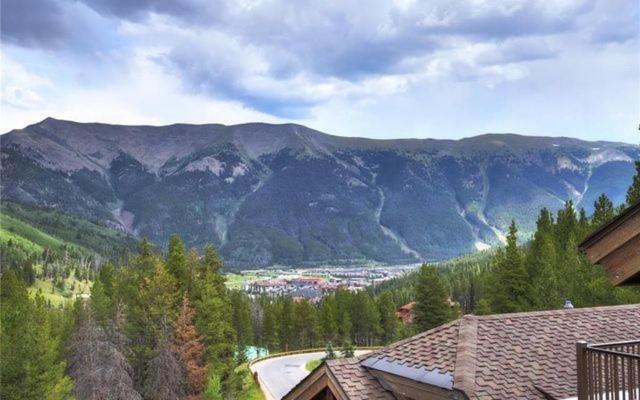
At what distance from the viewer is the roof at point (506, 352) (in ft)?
30.7

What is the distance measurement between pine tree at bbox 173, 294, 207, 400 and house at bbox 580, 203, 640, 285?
115 ft

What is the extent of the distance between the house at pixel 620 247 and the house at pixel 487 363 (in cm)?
133

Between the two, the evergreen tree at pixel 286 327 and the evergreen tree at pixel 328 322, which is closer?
the evergreen tree at pixel 328 322

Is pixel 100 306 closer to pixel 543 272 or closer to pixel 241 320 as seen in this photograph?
pixel 543 272

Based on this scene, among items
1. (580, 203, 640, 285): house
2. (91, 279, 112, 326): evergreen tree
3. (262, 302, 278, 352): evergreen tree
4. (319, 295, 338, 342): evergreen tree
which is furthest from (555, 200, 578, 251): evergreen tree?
(262, 302, 278, 352): evergreen tree

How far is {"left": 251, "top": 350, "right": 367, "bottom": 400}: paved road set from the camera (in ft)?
159

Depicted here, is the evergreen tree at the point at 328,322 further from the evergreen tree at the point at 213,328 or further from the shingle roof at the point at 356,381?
the shingle roof at the point at 356,381

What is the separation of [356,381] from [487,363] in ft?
7.37

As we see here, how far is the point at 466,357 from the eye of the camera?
9789mm

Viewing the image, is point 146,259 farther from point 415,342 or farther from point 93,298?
point 415,342

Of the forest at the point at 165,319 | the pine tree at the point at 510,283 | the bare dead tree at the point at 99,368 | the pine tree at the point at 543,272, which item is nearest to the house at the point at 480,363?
the forest at the point at 165,319

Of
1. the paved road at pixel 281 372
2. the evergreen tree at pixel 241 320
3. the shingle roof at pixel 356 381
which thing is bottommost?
the paved road at pixel 281 372

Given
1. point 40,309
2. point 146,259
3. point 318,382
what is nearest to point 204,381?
point 146,259

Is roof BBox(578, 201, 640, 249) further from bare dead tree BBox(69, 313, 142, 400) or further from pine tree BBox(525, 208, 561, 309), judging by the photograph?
bare dead tree BBox(69, 313, 142, 400)
